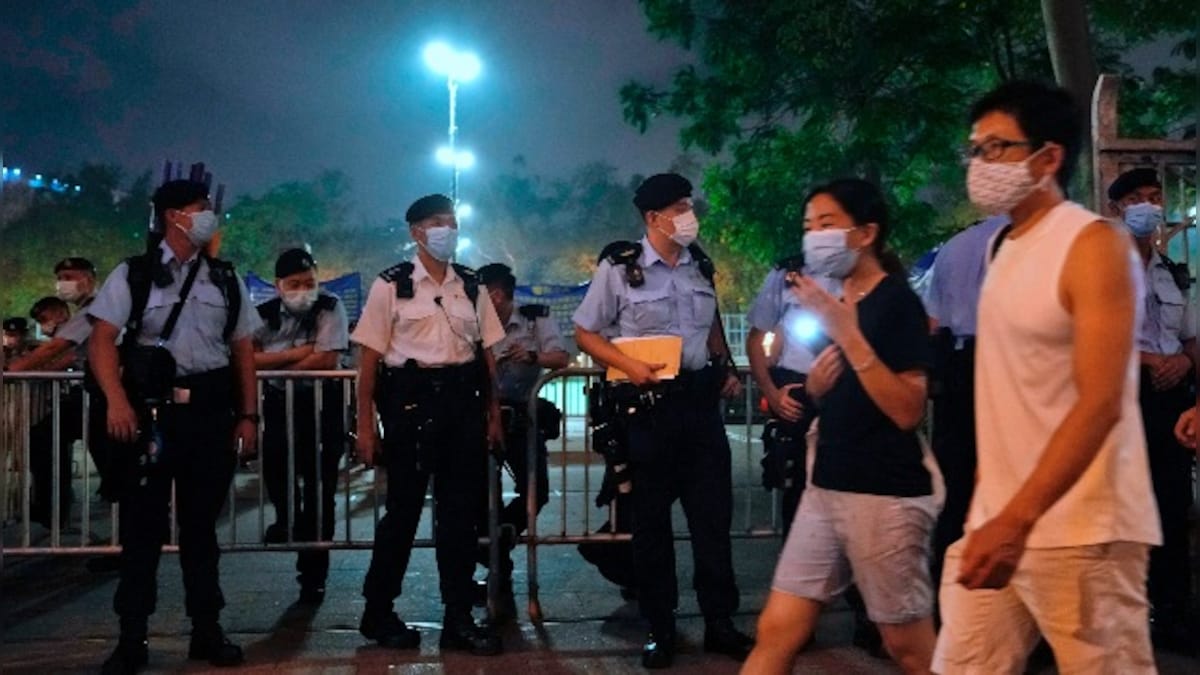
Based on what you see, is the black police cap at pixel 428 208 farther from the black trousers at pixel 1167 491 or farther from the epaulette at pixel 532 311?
the black trousers at pixel 1167 491

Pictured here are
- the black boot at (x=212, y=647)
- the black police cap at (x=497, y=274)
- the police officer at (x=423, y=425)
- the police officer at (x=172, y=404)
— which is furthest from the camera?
the black police cap at (x=497, y=274)

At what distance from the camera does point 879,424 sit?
3398mm

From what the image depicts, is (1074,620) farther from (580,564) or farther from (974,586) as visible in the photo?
(580,564)

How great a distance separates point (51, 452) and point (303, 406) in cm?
187

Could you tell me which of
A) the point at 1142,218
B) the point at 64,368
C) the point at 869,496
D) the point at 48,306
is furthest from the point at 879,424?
the point at 48,306

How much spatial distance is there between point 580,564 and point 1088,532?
211 inches

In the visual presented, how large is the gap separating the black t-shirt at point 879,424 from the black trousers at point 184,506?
294 cm

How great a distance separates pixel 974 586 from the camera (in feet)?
8.68

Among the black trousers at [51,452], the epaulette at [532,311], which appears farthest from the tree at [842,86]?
the black trousers at [51,452]

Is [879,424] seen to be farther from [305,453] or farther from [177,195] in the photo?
[305,453]

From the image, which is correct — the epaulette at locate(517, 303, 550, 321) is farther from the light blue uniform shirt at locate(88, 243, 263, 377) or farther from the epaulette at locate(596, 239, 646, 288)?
the light blue uniform shirt at locate(88, 243, 263, 377)

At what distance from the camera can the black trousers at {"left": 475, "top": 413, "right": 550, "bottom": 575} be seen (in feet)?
21.7

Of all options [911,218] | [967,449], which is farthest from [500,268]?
[911,218]

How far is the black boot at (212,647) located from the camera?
5.28 metres
